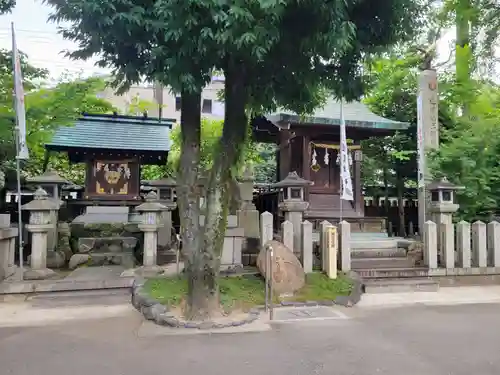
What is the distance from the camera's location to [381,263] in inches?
375

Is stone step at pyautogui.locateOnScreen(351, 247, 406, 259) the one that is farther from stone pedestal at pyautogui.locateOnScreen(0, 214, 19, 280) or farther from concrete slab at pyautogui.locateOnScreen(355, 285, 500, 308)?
Result: stone pedestal at pyautogui.locateOnScreen(0, 214, 19, 280)

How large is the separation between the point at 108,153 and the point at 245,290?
7.80 meters

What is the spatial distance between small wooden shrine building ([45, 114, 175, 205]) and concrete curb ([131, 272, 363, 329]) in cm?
597

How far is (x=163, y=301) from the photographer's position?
6379 mm

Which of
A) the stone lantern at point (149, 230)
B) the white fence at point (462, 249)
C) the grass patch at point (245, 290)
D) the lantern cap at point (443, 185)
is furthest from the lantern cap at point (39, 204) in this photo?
the lantern cap at point (443, 185)

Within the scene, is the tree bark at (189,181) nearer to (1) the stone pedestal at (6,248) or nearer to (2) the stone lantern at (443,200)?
(1) the stone pedestal at (6,248)

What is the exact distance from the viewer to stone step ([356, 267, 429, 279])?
28.6 ft

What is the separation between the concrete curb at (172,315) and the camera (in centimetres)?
572

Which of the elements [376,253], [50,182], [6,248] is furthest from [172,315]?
[50,182]

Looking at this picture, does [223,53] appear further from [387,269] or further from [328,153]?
[328,153]

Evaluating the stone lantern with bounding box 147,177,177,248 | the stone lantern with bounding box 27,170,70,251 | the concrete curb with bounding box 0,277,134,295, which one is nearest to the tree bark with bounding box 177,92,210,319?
the concrete curb with bounding box 0,277,134,295

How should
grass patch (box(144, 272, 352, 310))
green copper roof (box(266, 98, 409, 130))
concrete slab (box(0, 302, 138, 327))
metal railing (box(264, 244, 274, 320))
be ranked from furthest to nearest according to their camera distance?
green copper roof (box(266, 98, 409, 130)), grass patch (box(144, 272, 352, 310)), metal railing (box(264, 244, 274, 320)), concrete slab (box(0, 302, 138, 327))

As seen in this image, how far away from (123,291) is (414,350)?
534 cm

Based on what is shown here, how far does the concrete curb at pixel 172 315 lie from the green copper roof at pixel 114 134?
20.6ft
